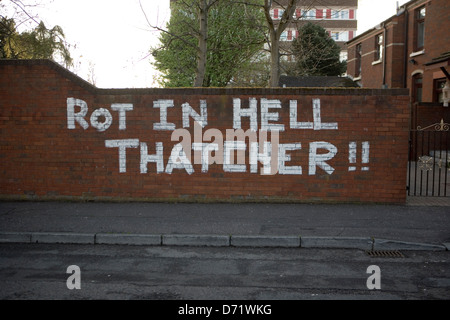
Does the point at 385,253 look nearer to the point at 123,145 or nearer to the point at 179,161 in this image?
the point at 179,161

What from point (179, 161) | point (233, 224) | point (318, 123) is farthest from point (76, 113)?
point (318, 123)

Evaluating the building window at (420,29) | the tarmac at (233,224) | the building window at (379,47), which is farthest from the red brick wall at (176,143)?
the building window at (379,47)

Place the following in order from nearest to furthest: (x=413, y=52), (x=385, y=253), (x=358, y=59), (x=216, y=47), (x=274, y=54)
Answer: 1. (x=385, y=253)
2. (x=274, y=54)
3. (x=216, y=47)
4. (x=413, y=52)
5. (x=358, y=59)

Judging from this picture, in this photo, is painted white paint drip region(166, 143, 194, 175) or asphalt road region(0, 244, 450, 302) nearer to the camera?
asphalt road region(0, 244, 450, 302)

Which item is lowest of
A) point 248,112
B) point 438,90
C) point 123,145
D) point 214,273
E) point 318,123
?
point 214,273

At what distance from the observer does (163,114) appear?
980 centimetres

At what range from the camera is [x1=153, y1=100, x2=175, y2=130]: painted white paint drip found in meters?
9.79

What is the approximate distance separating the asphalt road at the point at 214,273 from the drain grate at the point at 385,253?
10 centimetres

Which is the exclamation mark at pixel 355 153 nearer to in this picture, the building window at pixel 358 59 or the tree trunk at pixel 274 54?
the tree trunk at pixel 274 54

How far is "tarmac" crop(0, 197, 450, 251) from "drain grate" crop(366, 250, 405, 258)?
76 mm

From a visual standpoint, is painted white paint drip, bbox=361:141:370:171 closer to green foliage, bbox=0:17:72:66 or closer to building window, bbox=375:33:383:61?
green foliage, bbox=0:17:72:66

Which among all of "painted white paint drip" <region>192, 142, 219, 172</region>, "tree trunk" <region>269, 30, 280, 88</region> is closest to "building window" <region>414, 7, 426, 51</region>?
"tree trunk" <region>269, 30, 280, 88</region>

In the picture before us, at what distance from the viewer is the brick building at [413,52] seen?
20.0 meters

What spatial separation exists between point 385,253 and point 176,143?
5200mm
